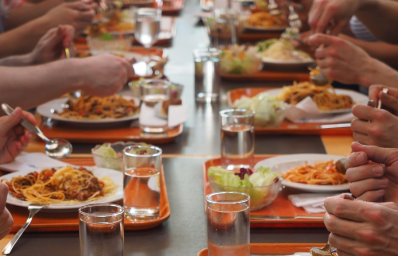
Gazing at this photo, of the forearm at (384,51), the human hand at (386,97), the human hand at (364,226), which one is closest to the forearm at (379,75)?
the human hand at (386,97)

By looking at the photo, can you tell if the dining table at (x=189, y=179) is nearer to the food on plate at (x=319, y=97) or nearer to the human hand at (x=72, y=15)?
the food on plate at (x=319, y=97)

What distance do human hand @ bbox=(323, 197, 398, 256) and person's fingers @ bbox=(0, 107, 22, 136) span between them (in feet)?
3.50

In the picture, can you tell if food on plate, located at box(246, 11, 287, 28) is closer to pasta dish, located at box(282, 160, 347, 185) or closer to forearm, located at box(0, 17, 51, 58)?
forearm, located at box(0, 17, 51, 58)

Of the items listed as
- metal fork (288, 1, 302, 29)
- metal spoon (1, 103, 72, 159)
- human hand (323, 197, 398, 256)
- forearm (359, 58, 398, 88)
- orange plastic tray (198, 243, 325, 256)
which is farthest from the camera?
metal fork (288, 1, 302, 29)

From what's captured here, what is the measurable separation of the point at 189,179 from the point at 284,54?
1.68 meters

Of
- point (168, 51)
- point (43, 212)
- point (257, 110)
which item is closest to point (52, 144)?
point (43, 212)

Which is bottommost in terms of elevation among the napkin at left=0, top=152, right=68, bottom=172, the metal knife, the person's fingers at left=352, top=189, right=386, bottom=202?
the napkin at left=0, top=152, right=68, bottom=172

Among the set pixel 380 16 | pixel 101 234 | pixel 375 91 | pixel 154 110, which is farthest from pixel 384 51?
pixel 101 234

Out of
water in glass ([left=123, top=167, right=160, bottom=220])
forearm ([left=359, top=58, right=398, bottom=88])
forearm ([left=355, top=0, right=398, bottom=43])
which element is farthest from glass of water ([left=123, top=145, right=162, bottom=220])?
forearm ([left=355, top=0, right=398, bottom=43])

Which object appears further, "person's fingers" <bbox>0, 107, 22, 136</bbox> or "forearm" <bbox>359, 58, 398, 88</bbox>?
"forearm" <bbox>359, 58, 398, 88</bbox>

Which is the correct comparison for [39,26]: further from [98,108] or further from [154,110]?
[154,110]

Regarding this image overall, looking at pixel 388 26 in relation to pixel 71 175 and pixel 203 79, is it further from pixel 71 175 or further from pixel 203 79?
pixel 71 175

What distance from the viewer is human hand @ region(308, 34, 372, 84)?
2.38 metres

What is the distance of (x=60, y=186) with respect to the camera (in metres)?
1.48
